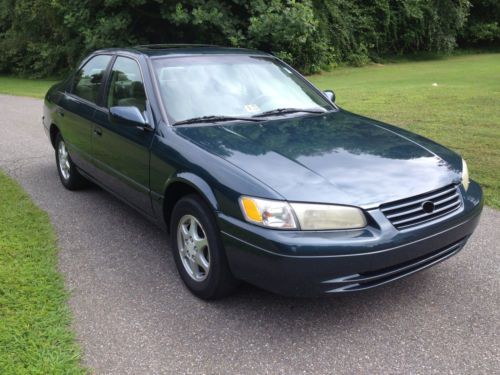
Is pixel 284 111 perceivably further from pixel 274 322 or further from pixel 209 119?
pixel 274 322

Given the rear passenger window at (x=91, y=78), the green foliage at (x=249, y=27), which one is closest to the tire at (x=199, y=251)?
the rear passenger window at (x=91, y=78)

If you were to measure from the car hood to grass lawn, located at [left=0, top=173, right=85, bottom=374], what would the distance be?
1409mm

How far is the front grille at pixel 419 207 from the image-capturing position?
9.57 ft

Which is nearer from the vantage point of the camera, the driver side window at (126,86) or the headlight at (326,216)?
the headlight at (326,216)

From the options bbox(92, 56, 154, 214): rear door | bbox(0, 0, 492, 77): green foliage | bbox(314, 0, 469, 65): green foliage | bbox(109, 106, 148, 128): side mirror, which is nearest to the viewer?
bbox(109, 106, 148, 128): side mirror

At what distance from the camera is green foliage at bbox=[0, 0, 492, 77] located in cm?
2047

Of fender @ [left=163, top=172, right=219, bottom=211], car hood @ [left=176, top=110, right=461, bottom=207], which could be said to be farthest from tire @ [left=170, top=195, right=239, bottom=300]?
car hood @ [left=176, top=110, right=461, bottom=207]

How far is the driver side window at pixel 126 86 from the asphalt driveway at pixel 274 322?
1.20 meters

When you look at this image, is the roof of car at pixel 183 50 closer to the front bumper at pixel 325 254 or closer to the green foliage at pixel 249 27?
the front bumper at pixel 325 254

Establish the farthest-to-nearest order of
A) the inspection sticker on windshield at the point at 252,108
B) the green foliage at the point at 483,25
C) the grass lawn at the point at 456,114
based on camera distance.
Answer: the green foliage at the point at 483,25 < the grass lawn at the point at 456,114 < the inspection sticker on windshield at the point at 252,108

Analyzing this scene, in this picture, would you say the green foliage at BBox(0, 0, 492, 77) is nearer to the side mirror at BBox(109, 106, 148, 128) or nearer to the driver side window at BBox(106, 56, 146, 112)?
the driver side window at BBox(106, 56, 146, 112)

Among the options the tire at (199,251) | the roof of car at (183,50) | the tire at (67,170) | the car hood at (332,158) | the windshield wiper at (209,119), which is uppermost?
the roof of car at (183,50)

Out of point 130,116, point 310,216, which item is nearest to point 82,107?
point 130,116

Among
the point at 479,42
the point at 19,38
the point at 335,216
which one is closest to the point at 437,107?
the point at 335,216
